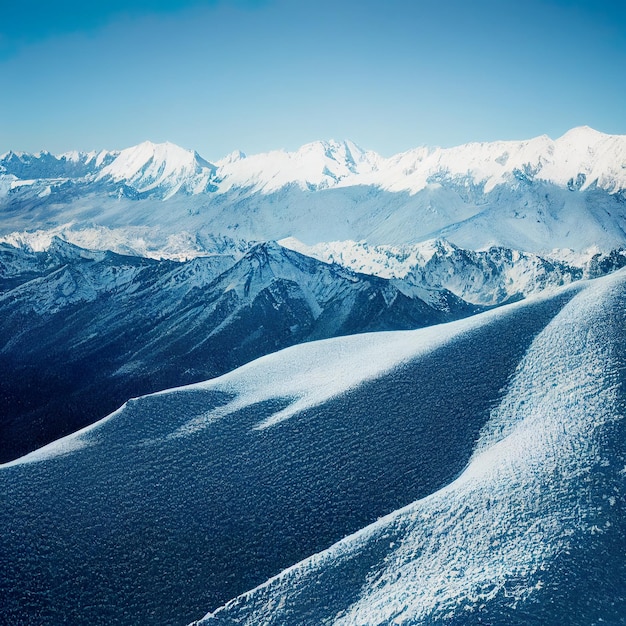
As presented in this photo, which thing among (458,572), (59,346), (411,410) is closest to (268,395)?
(411,410)

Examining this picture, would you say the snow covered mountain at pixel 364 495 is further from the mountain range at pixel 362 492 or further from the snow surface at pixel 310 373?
the snow surface at pixel 310 373

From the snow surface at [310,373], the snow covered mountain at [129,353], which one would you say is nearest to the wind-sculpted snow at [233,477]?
the snow surface at [310,373]

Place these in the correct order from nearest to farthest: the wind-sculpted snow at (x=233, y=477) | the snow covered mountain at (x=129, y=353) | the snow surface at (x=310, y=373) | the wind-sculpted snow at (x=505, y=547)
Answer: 1. the wind-sculpted snow at (x=505, y=547)
2. the wind-sculpted snow at (x=233, y=477)
3. the snow surface at (x=310, y=373)
4. the snow covered mountain at (x=129, y=353)

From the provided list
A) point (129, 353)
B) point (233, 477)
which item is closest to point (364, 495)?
point (233, 477)

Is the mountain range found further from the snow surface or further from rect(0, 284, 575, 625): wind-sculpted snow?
the snow surface

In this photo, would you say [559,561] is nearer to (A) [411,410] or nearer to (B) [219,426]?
(A) [411,410]

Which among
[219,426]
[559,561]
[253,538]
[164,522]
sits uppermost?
[219,426]
